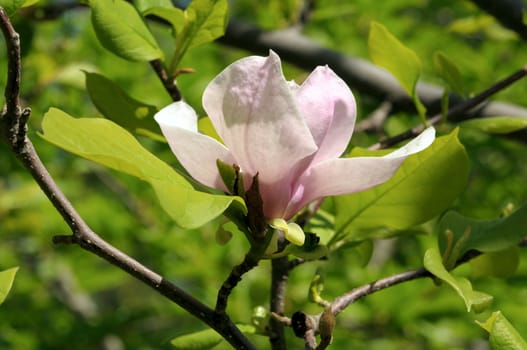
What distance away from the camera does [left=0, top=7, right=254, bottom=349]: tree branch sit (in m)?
0.57

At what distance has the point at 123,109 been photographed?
0.78 meters

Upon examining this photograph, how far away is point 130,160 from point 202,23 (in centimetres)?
27

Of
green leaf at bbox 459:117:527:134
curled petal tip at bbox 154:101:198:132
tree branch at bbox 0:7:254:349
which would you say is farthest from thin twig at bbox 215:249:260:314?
green leaf at bbox 459:117:527:134

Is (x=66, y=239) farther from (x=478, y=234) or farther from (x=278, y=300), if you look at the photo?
(x=478, y=234)

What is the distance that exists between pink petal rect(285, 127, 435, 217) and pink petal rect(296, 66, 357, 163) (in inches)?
0.9

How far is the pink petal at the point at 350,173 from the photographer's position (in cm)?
59

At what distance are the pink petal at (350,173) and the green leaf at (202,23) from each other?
22cm

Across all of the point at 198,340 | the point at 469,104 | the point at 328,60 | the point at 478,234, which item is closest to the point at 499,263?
the point at 478,234

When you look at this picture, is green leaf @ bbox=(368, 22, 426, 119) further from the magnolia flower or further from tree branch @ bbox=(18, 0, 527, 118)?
tree branch @ bbox=(18, 0, 527, 118)

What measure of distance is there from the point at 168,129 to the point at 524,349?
0.33m

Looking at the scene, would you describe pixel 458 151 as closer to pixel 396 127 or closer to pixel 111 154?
pixel 111 154

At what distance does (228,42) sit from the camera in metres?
1.44

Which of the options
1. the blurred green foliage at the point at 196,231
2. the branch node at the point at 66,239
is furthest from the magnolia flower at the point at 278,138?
the blurred green foliage at the point at 196,231

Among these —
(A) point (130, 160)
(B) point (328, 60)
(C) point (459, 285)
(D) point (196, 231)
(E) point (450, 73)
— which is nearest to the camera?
(A) point (130, 160)
